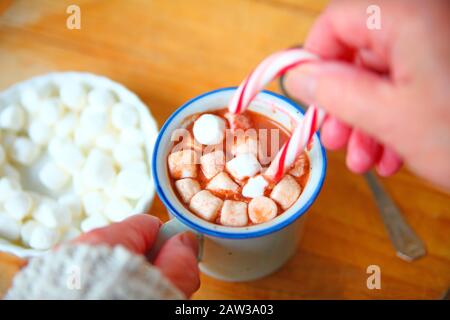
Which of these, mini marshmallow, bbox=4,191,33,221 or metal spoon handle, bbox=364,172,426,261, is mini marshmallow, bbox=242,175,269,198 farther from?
mini marshmallow, bbox=4,191,33,221

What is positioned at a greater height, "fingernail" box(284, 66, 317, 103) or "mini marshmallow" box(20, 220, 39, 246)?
"fingernail" box(284, 66, 317, 103)

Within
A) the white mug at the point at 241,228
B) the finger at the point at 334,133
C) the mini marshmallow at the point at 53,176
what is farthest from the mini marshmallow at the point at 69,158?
the finger at the point at 334,133

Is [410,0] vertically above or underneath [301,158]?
above

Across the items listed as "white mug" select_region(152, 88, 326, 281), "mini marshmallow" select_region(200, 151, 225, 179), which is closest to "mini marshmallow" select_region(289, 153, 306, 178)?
"white mug" select_region(152, 88, 326, 281)

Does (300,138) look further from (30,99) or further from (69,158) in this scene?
(30,99)

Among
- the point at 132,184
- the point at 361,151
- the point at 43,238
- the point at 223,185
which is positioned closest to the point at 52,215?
the point at 43,238
